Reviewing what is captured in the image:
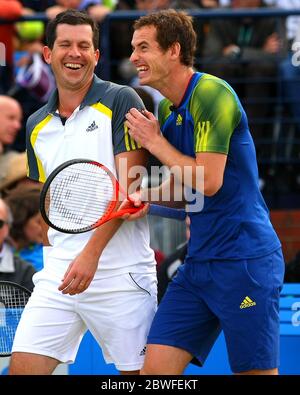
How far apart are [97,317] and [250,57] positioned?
4.40 m

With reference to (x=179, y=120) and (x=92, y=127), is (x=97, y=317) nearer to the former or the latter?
(x=92, y=127)

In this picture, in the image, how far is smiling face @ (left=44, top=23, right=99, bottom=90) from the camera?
4.61 meters

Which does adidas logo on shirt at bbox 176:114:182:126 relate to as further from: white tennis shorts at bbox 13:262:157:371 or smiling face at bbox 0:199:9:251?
smiling face at bbox 0:199:9:251

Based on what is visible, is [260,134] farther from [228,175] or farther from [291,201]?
[228,175]

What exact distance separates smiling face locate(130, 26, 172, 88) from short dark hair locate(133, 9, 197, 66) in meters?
0.02

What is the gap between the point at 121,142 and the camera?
4.52 meters

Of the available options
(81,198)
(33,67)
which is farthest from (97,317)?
(33,67)

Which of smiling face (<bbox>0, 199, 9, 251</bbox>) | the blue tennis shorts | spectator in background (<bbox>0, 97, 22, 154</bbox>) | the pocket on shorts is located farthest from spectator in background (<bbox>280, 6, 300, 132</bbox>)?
the blue tennis shorts

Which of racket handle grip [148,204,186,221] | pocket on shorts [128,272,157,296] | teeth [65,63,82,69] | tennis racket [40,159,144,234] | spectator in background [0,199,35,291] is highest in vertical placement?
teeth [65,63,82,69]

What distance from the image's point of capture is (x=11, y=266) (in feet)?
20.0

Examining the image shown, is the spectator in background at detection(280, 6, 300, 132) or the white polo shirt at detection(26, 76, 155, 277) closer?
the white polo shirt at detection(26, 76, 155, 277)

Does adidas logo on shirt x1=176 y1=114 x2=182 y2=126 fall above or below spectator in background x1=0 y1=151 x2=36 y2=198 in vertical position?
above

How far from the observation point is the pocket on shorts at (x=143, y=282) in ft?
15.0
